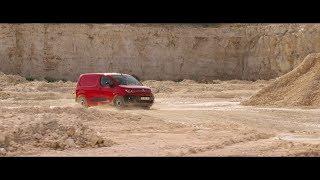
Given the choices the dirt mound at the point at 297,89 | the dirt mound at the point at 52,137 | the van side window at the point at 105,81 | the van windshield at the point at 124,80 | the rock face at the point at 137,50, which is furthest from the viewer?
the rock face at the point at 137,50

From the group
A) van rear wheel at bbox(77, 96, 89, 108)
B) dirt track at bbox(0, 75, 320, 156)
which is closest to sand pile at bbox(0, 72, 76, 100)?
van rear wheel at bbox(77, 96, 89, 108)

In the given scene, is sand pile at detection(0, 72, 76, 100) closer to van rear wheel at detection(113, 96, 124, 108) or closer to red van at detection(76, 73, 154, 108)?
red van at detection(76, 73, 154, 108)

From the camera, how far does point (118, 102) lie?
2405 cm

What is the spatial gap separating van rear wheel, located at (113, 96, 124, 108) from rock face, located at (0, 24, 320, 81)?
2934 cm

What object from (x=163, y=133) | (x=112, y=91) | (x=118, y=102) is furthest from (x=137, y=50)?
(x=163, y=133)

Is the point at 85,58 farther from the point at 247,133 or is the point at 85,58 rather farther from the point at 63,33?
the point at 247,133

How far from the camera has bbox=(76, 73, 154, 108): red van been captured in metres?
24.0

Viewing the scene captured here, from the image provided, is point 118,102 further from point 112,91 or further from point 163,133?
point 163,133

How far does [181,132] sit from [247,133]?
1834 millimetres

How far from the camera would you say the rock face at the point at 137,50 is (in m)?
52.8

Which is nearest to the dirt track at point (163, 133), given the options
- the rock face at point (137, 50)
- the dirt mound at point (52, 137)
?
the dirt mound at point (52, 137)

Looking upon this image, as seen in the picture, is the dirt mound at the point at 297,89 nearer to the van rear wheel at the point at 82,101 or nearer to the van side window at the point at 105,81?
the van side window at the point at 105,81

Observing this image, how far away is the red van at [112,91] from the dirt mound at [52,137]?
377 inches

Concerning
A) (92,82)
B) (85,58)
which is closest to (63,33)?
(85,58)
